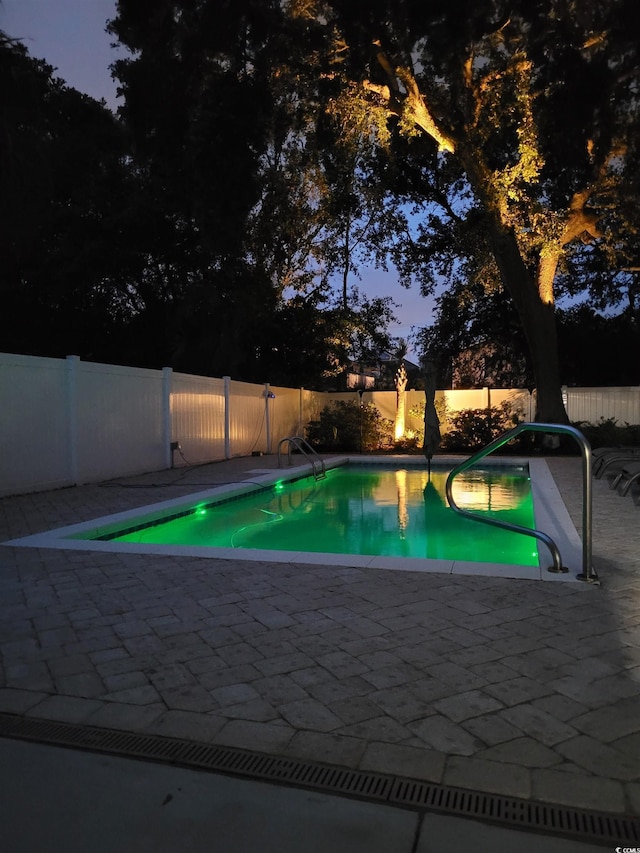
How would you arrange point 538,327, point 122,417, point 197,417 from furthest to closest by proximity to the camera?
point 538,327 < point 197,417 < point 122,417

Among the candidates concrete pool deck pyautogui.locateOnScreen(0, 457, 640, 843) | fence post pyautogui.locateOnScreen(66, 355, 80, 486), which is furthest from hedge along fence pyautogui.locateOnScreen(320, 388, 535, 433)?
concrete pool deck pyautogui.locateOnScreen(0, 457, 640, 843)

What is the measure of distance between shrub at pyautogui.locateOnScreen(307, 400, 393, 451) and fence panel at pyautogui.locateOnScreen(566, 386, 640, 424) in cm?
574

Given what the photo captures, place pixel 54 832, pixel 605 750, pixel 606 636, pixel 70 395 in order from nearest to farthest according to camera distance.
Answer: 1. pixel 54 832
2. pixel 605 750
3. pixel 606 636
4. pixel 70 395

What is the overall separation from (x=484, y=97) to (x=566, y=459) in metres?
9.33

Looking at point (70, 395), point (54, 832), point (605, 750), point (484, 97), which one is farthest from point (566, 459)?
point (54, 832)

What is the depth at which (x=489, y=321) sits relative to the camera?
24078mm

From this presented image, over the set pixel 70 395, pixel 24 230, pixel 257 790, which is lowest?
pixel 257 790

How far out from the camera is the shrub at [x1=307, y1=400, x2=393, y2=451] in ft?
61.0

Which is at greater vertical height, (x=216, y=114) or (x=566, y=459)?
(x=216, y=114)

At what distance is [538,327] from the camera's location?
1672cm

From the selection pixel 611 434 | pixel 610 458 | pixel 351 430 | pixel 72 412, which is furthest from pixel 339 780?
pixel 351 430

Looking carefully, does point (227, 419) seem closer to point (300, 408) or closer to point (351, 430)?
point (351, 430)

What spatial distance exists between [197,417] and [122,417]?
2.86 meters

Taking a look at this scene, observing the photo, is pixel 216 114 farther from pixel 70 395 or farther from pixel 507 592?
pixel 507 592
